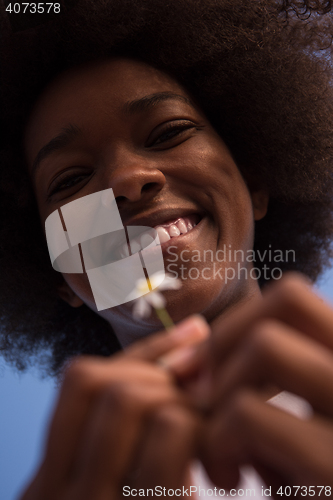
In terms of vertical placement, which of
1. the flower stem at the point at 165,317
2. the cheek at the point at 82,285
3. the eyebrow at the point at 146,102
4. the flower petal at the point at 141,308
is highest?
the eyebrow at the point at 146,102

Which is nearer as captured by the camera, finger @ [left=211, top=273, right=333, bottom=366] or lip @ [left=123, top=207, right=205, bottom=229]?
finger @ [left=211, top=273, right=333, bottom=366]

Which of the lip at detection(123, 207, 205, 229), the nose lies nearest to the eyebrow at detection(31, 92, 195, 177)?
the nose

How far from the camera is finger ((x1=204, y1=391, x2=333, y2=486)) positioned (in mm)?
459

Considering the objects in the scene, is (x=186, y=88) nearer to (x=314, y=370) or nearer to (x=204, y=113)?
(x=204, y=113)

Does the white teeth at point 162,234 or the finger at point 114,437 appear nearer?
the finger at point 114,437

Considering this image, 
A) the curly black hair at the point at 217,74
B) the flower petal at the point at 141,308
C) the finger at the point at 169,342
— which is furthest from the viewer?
the curly black hair at the point at 217,74

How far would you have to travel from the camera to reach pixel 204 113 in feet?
5.02

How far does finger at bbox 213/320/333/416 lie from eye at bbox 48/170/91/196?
99 centimetres

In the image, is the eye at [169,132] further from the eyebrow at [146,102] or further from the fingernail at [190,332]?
the fingernail at [190,332]

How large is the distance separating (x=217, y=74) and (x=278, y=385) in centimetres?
130

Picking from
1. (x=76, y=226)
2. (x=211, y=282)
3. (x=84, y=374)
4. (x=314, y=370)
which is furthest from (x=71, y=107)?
(x=314, y=370)

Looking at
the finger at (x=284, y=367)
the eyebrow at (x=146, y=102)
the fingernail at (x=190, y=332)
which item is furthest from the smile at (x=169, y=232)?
the finger at (x=284, y=367)

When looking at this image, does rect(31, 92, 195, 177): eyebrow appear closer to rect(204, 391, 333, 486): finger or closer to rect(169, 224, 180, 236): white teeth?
rect(169, 224, 180, 236): white teeth

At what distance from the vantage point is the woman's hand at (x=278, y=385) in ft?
1.54
